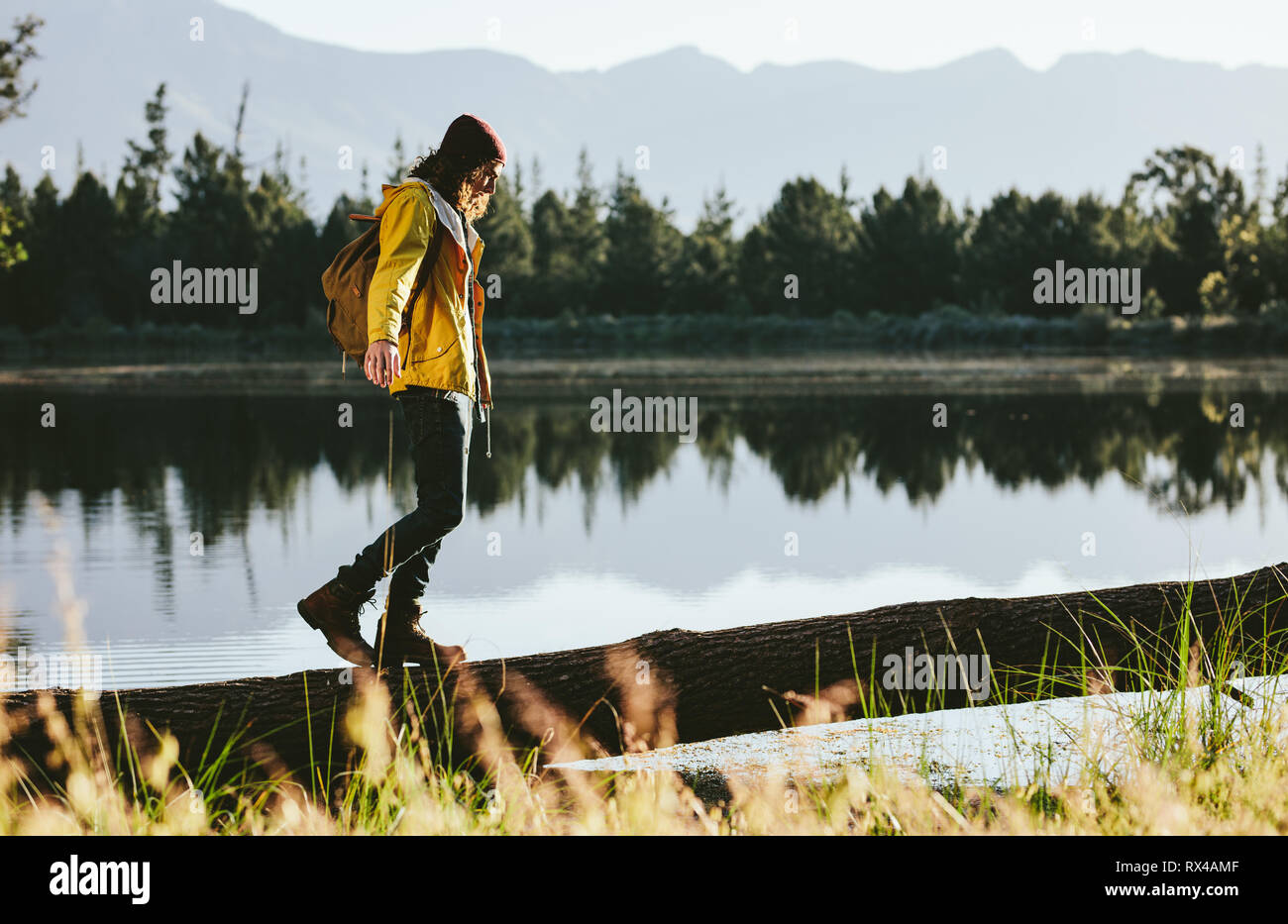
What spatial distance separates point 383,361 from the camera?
15.0 ft

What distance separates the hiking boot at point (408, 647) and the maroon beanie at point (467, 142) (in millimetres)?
1580

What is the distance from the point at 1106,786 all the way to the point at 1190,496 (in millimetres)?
9818

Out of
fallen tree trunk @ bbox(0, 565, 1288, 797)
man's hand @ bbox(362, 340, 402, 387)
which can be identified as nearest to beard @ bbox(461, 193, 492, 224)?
man's hand @ bbox(362, 340, 402, 387)

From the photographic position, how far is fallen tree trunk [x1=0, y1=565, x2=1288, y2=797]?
479 cm

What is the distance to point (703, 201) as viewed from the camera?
73.8 m

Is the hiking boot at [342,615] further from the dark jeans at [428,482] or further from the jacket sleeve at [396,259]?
the jacket sleeve at [396,259]

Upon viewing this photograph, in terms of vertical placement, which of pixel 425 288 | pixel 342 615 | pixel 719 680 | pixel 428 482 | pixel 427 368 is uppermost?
pixel 425 288

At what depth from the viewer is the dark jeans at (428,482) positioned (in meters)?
4.95

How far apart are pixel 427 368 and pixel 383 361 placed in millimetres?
358

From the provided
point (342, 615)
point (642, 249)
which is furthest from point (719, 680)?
point (642, 249)

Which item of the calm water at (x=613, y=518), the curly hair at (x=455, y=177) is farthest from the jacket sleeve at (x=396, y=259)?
Answer: the calm water at (x=613, y=518)

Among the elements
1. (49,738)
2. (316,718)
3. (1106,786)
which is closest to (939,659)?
(1106,786)

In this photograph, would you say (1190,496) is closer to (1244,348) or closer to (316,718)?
(316,718)

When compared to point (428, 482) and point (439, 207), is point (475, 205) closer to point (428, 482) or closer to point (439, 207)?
point (439, 207)
